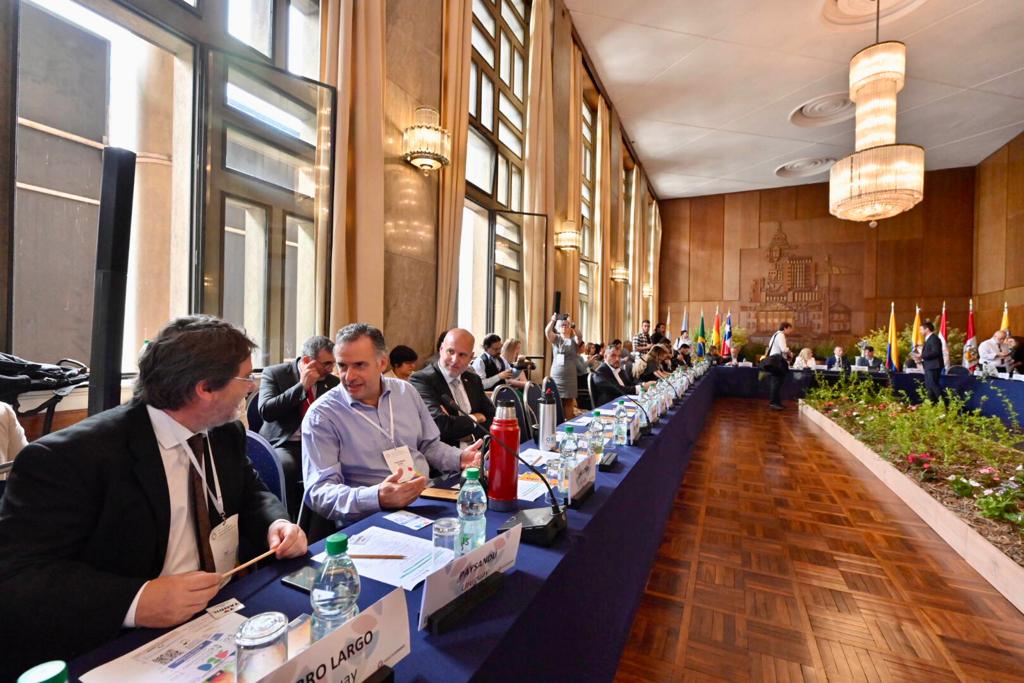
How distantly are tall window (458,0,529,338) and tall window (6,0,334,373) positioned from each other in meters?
2.44

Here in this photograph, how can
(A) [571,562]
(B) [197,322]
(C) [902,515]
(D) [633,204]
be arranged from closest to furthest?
(B) [197,322] → (A) [571,562] → (C) [902,515] → (D) [633,204]

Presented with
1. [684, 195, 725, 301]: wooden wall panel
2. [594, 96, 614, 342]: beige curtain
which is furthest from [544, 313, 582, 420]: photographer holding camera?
[684, 195, 725, 301]: wooden wall panel

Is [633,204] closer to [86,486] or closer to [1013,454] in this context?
[1013,454]

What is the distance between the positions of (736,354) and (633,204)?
449 centimetres

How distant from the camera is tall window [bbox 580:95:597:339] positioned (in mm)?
9039

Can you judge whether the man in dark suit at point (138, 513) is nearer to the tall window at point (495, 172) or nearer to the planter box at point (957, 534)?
the planter box at point (957, 534)

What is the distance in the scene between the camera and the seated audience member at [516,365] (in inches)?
169

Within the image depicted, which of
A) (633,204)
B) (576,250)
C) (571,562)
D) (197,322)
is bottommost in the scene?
(571,562)

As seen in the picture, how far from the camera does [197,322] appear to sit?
106 cm

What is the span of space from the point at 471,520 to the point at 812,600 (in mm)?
1954

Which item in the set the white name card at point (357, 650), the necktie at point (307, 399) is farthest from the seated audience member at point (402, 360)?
the white name card at point (357, 650)

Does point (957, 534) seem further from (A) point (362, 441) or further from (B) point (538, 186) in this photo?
(B) point (538, 186)

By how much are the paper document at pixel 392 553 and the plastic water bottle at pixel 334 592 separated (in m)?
0.14

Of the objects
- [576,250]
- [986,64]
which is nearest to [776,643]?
[576,250]
